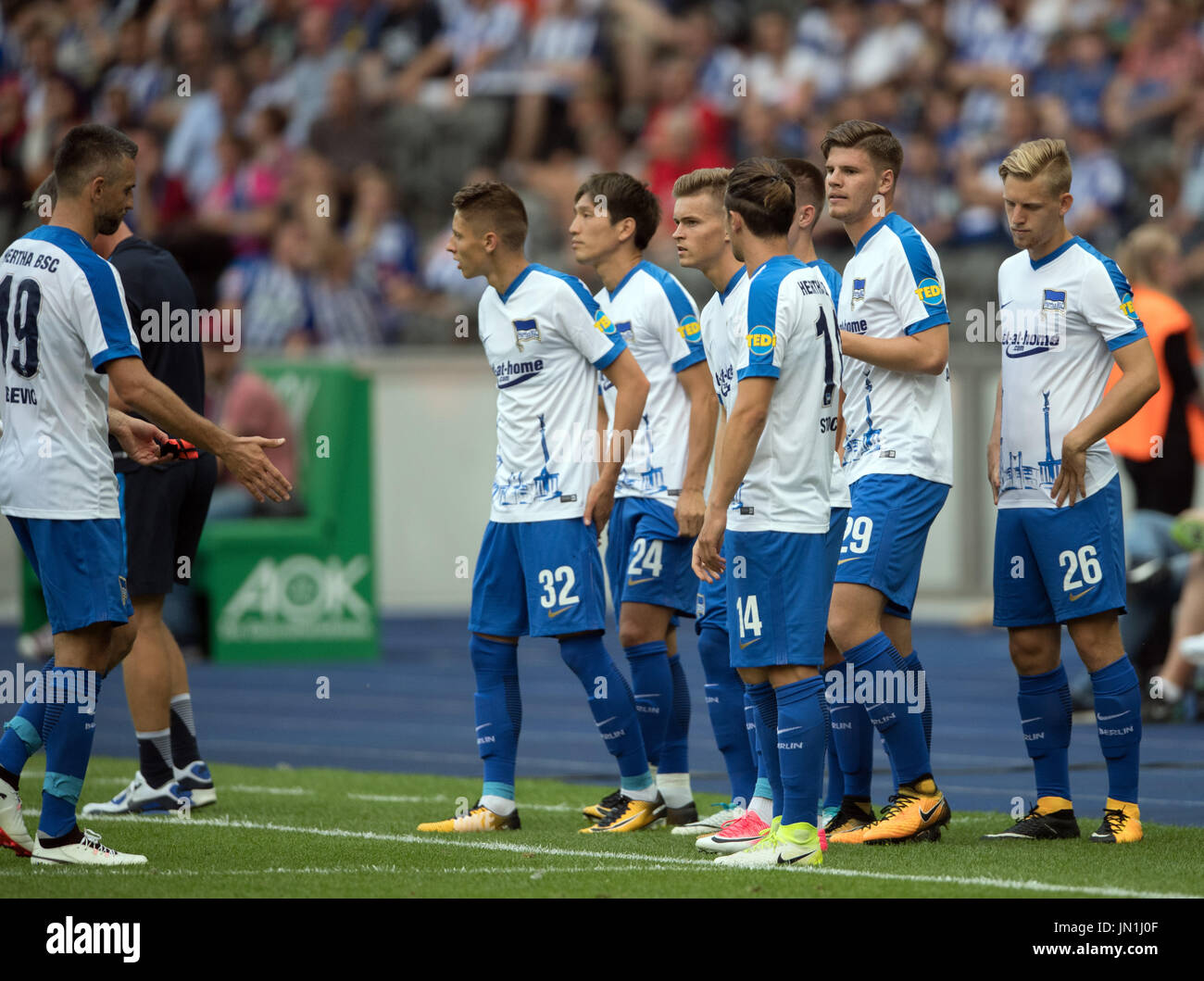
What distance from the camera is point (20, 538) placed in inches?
250

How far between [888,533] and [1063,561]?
0.70 m

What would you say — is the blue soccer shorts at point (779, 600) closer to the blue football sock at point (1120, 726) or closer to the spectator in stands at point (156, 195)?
the blue football sock at point (1120, 726)

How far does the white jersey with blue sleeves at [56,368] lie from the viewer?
616cm

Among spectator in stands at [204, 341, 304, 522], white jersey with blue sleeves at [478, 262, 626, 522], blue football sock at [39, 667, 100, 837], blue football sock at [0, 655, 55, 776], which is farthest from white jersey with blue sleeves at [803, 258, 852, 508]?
spectator in stands at [204, 341, 304, 522]

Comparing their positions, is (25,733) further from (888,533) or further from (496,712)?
(888,533)

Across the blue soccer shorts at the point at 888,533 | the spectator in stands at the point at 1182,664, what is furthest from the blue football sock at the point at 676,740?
the spectator in stands at the point at 1182,664

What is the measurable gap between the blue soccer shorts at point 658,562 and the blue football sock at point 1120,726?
1663mm

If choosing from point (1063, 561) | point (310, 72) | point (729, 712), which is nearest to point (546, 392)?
point (729, 712)

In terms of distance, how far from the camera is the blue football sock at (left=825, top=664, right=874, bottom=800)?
6.97 meters

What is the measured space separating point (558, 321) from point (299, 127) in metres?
15.0

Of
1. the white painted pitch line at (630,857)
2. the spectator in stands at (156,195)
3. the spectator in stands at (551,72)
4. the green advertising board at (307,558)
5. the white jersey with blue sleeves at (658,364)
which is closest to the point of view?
the white painted pitch line at (630,857)

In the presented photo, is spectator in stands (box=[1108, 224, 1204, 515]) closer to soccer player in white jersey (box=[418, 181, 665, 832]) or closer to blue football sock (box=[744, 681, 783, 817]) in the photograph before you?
soccer player in white jersey (box=[418, 181, 665, 832])

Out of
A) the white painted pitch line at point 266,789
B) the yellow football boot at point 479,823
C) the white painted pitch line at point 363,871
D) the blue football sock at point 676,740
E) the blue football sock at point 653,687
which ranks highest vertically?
the blue football sock at point 653,687
